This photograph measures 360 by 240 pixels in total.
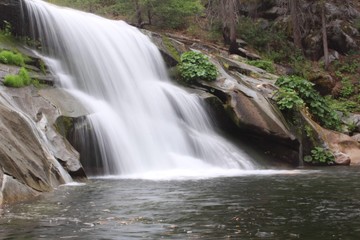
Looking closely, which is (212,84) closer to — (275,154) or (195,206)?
(275,154)

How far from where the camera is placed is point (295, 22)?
28.6 meters

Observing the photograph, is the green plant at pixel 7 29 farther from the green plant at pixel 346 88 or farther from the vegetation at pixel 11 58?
the green plant at pixel 346 88

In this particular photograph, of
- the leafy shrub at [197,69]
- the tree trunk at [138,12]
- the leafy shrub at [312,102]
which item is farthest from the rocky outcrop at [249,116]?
the tree trunk at [138,12]

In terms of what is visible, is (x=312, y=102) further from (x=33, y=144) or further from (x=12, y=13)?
(x=33, y=144)

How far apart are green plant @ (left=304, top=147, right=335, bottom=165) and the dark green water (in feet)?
23.5

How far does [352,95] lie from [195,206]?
2205cm

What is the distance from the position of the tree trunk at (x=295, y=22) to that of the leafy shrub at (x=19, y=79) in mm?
20118

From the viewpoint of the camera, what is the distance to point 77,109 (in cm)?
1199

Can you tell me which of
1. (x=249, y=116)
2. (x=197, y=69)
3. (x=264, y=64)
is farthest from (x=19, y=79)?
(x=264, y=64)

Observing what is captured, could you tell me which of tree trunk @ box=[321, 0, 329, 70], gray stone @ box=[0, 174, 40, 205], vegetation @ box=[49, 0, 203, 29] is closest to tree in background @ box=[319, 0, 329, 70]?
tree trunk @ box=[321, 0, 329, 70]

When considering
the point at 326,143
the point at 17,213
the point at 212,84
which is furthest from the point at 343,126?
the point at 17,213

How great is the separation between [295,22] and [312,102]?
10.7 metres

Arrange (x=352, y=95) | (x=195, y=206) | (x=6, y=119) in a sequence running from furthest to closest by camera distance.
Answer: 1. (x=352, y=95)
2. (x=6, y=119)
3. (x=195, y=206)

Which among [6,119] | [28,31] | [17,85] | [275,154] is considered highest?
[28,31]
